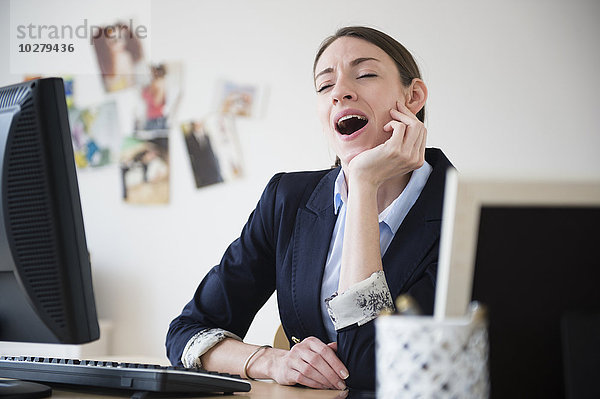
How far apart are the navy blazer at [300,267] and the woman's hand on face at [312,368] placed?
0.05 metres

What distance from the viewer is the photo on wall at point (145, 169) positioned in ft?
11.0

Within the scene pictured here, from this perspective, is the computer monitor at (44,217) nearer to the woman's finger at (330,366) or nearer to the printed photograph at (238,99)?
the woman's finger at (330,366)

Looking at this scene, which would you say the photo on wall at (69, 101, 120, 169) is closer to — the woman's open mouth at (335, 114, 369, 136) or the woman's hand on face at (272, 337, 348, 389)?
the woman's open mouth at (335, 114, 369, 136)

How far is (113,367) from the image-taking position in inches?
37.6

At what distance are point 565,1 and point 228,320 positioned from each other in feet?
7.80

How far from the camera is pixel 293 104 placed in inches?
128

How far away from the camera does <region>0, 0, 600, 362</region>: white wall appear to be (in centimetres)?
A: 305

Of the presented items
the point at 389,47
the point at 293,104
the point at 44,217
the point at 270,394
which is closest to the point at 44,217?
the point at 44,217

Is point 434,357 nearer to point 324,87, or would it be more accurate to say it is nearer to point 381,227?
point 381,227

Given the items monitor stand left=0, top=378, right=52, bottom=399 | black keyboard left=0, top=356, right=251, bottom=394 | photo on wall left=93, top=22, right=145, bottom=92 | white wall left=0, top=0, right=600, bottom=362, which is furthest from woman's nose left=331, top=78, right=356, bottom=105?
photo on wall left=93, top=22, right=145, bottom=92

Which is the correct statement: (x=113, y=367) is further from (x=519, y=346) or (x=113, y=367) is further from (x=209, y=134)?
(x=209, y=134)

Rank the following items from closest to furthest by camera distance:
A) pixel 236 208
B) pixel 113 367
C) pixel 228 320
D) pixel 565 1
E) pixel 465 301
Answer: pixel 465 301 → pixel 113 367 → pixel 228 320 → pixel 565 1 → pixel 236 208

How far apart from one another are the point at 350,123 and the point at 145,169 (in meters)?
2.04

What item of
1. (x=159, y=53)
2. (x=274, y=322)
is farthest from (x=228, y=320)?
(x=159, y=53)
